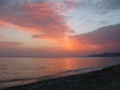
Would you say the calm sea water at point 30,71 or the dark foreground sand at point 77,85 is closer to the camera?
the dark foreground sand at point 77,85

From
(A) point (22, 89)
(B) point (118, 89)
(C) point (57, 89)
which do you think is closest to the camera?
(B) point (118, 89)

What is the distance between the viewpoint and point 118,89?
57.5ft

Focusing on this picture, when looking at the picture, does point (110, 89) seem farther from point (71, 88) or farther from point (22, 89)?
point (22, 89)

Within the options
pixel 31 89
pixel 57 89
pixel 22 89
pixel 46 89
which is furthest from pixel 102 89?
pixel 22 89

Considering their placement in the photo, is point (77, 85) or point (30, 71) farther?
point (30, 71)

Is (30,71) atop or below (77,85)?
below

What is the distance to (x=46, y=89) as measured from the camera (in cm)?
1903

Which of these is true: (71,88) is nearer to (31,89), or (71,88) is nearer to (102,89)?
(102,89)

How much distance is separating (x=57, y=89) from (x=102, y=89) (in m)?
4.68

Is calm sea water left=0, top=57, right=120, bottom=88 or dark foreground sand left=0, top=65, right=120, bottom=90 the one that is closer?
dark foreground sand left=0, top=65, right=120, bottom=90

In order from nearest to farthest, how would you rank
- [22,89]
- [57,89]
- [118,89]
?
1. [118,89]
2. [57,89]
3. [22,89]

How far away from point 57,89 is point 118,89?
6237mm

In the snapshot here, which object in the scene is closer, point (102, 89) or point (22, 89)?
point (102, 89)

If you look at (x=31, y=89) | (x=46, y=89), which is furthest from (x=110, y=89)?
(x=31, y=89)
